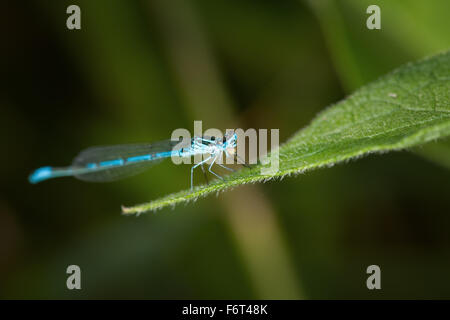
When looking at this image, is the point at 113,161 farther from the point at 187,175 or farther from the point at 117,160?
the point at 187,175

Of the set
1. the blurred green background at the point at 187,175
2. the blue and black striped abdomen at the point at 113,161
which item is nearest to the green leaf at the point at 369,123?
the blurred green background at the point at 187,175

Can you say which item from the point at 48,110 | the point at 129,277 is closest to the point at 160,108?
the point at 48,110

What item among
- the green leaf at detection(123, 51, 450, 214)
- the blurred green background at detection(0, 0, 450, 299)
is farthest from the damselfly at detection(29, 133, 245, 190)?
the green leaf at detection(123, 51, 450, 214)

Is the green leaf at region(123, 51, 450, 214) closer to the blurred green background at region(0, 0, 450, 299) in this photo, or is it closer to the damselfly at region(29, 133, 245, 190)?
the blurred green background at region(0, 0, 450, 299)

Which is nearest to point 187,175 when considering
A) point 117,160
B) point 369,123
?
point 117,160

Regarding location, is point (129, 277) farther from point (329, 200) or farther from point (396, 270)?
point (396, 270)

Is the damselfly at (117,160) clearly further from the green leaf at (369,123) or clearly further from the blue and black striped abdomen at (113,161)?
the green leaf at (369,123)
